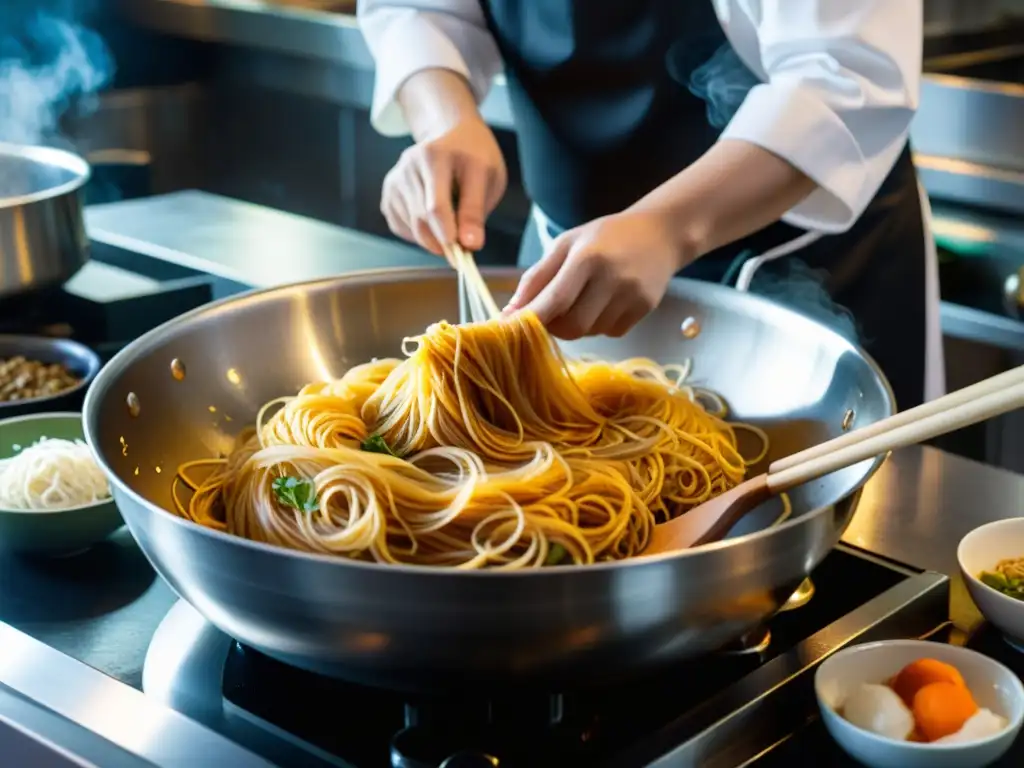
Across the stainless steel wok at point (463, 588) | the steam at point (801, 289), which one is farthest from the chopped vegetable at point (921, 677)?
the steam at point (801, 289)

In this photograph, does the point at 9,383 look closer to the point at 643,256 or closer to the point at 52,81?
the point at 643,256

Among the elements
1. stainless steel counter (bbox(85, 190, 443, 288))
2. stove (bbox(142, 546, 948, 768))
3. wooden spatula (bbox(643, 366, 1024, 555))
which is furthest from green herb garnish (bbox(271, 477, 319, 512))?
stainless steel counter (bbox(85, 190, 443, 288))

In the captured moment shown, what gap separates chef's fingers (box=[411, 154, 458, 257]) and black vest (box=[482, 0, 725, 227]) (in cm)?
34

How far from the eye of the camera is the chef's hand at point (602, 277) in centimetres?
137

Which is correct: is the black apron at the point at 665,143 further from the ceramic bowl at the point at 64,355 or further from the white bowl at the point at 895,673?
the white bowl at the point at 895,673

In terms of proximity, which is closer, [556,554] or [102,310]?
[556,554]

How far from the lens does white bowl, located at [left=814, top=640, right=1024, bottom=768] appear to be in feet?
3.24

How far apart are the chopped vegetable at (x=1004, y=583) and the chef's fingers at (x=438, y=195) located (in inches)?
27.7

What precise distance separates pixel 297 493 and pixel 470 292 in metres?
0.42

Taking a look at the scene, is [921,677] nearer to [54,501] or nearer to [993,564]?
[993,564]

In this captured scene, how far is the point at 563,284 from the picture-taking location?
1375 millimetres

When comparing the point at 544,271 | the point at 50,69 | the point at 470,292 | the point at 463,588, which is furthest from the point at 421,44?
the point at 50,69

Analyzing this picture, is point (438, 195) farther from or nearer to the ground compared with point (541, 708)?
farther from the ground

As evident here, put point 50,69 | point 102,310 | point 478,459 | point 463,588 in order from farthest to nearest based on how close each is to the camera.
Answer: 1. point 50,69
2. point 102,310
3. point 478,459
4. point 463,588
